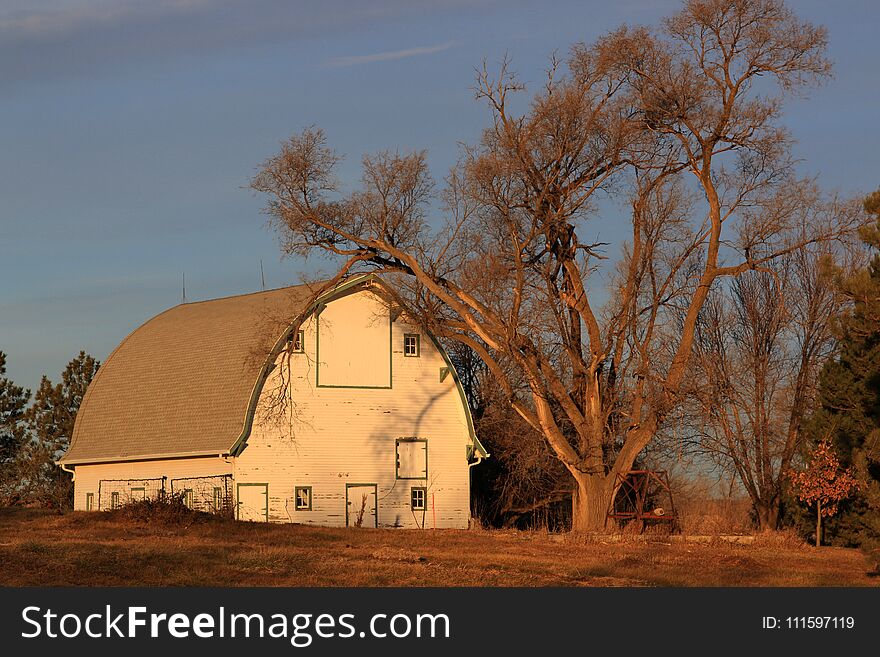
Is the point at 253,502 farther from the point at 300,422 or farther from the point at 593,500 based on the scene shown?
the point at 593,500

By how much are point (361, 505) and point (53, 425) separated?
66.6 ft

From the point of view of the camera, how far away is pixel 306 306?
37.1 metres

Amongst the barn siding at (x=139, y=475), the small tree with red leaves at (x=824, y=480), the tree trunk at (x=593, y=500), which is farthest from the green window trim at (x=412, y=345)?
the small tree with red leaves at (x=824, y=480)

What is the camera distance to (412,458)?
39.7 metres

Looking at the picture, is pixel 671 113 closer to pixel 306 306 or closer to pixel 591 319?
pixel 591 319

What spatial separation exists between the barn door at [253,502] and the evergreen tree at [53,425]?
16153 millimetres

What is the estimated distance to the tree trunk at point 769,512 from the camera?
41.3 metres

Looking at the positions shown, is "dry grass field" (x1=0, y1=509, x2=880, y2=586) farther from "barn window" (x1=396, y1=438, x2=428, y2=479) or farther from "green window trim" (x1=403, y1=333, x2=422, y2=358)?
"green window trim" (x1=403, y1=333, x2=422, y2=358)

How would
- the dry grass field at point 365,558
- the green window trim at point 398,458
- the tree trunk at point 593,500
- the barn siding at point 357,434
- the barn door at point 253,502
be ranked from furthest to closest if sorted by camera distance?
the green window trim at point 398,458 → the barn siding at point 357,434 → the barn door at point 253,502 → the tree trunk at point 593,500 → the dry grass field at point 365,558

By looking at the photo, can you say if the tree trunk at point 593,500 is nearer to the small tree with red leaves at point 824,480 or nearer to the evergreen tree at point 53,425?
the small tree with red leaves at point 824,480

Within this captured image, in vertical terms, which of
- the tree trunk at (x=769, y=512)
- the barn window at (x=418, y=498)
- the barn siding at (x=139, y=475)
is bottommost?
the tree trunk at (x=769, y=512)

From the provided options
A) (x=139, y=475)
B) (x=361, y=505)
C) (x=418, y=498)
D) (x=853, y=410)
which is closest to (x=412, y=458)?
(x=418, y=498)

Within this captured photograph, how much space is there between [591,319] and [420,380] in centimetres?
724

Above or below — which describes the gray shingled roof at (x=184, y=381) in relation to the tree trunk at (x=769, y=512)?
above
